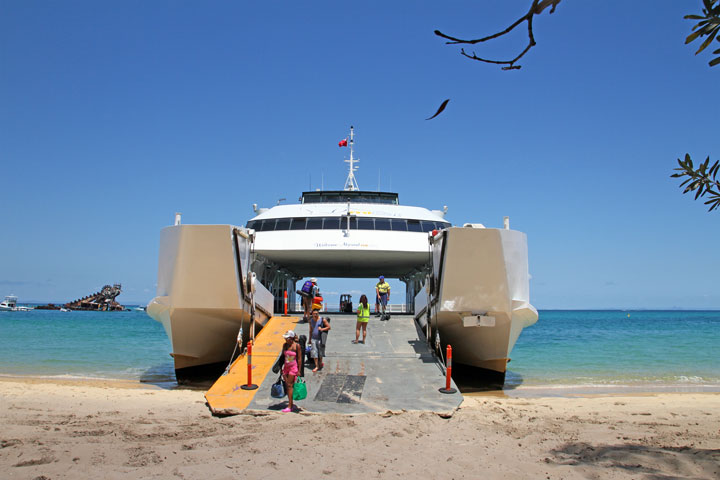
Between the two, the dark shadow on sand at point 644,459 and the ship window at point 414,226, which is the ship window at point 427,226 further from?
the dark shadow on sand at point 644,459

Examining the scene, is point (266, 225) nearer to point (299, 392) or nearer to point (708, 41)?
point (299, 392)

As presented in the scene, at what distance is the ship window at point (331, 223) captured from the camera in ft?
41.9

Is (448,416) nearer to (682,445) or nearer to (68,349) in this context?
(682,445)

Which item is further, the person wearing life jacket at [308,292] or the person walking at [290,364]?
the person wearing life jacket at [308,292]

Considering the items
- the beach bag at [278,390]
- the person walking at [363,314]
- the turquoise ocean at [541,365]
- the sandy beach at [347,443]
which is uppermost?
the person walking at [363,314]

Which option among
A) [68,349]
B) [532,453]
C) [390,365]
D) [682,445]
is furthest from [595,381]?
[68,349]

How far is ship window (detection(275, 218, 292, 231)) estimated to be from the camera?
42.7 feet

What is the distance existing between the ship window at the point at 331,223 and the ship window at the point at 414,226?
6.22 feet

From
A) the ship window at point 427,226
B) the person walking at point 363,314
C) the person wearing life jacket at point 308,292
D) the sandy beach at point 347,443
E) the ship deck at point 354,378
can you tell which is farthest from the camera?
the ship window at point 427,226

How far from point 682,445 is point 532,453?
187 cm

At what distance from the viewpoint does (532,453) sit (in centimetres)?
524

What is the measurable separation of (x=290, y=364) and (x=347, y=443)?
1.74m

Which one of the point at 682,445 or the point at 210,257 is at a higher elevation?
the point at 210,257

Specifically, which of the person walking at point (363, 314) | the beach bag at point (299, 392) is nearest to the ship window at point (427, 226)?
the person walking at point (363, 314)
